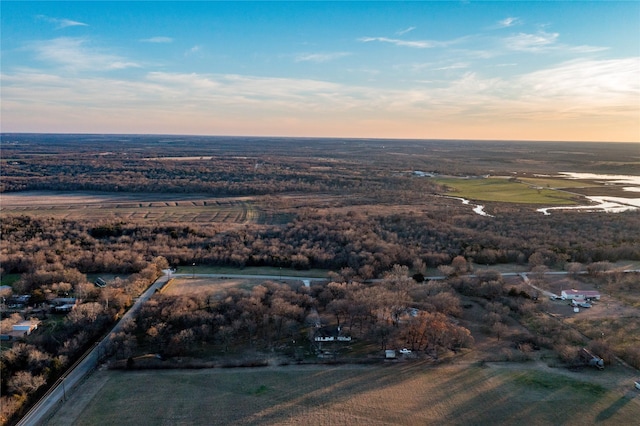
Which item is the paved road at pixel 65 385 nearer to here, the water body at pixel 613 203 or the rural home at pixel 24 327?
the rural home at pixel 24 327

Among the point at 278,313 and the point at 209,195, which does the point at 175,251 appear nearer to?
the point at 278,313

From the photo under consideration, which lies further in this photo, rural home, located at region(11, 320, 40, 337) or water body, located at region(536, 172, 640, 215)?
water body, located at region(536, 172, 640, 215)

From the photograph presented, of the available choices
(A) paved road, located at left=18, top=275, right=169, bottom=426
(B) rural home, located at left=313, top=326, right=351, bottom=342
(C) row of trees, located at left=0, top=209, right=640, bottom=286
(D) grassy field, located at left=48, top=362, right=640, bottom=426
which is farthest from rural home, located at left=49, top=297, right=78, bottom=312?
(B) rural home, located at left=313, top=326, right=351, bottom=342

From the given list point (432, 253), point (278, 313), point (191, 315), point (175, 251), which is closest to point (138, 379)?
point (191, 315)

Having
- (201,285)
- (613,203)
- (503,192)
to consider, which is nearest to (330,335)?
(201,285)

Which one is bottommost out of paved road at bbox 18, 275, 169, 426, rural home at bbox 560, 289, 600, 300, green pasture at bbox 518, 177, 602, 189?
paved road at bbox 18, 275, 169, 426

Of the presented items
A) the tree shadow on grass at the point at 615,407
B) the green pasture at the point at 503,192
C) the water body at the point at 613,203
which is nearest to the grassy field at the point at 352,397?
the tree shadow on grass at the point at 615,407

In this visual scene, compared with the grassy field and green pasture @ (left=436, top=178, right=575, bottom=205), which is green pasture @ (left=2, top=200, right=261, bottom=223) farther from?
green pasture @ (left=436, top=178, right=575, bottom=205)
